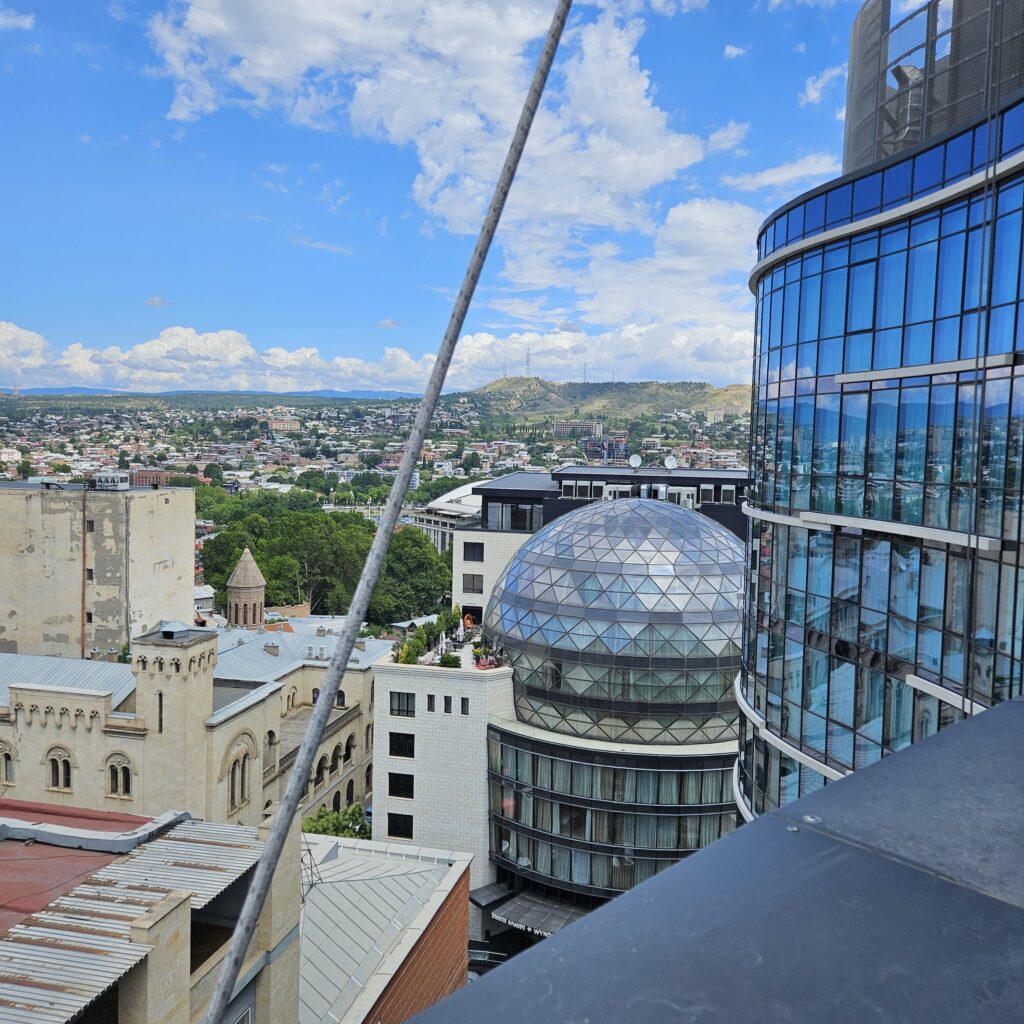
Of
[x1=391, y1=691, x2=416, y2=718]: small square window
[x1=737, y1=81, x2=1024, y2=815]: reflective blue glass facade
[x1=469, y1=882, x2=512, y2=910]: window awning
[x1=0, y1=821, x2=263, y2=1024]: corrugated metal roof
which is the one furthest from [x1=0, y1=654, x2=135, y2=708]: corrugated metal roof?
[x1=737, y1=81, x2=1024, y2=815]: reflective blue glass facade

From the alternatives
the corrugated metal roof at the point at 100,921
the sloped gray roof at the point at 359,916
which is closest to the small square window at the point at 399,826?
the sloped gray roof at the point at 359,916

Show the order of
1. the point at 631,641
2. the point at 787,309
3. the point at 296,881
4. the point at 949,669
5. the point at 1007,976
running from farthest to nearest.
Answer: the point at 631,641, the point at 787,309, the point at 296,881, the point at 949,669, the point at 1007,976

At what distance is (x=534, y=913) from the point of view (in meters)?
30.8

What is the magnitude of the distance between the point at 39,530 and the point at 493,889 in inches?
1481

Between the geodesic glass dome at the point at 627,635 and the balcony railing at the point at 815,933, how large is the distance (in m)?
28.6

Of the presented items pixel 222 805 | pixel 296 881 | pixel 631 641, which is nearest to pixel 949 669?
pixel 296 881

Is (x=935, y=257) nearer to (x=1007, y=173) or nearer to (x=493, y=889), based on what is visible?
(x=1007, y=173)

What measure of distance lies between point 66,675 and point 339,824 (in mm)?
13837

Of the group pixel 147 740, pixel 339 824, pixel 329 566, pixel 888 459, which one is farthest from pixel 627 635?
pixel 329 566

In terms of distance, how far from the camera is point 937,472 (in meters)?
14.4

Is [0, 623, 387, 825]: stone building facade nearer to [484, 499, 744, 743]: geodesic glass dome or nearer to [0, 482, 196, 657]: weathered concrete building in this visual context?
[484, 499, 744, 743]: geodesic glass dome

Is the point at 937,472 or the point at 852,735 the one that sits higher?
the point at 937,472

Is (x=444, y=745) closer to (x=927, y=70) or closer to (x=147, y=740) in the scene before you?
(x=147, y=740)

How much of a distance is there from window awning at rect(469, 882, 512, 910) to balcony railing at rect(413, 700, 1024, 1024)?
31538mm
